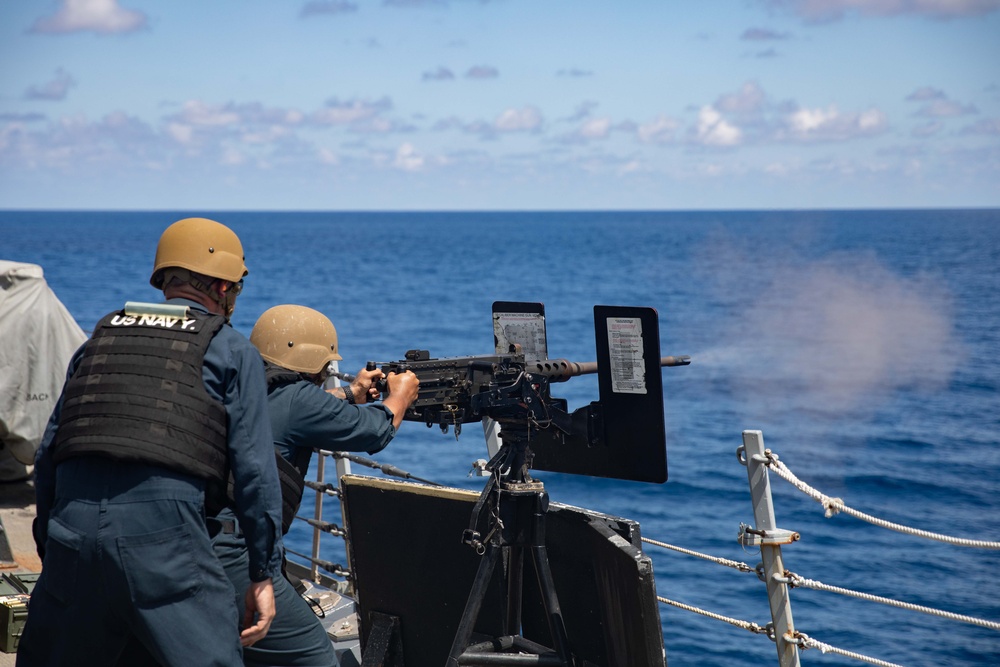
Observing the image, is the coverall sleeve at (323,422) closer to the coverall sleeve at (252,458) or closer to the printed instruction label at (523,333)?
the coverall sleeve at (252,458)

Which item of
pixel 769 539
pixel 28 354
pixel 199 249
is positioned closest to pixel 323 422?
pixel 199 249

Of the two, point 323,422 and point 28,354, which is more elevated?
point 28,354

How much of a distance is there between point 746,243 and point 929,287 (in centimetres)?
7570

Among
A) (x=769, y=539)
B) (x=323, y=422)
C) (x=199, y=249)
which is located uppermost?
(x=199, y=249)

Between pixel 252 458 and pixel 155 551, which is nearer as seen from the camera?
pixel 155 551

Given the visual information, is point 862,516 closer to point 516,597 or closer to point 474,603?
point 516,597

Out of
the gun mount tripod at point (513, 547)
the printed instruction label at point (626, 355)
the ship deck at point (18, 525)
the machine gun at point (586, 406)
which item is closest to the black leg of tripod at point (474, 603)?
the gun mount tripod at point (513, 547)

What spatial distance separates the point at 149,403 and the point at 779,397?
32792 mm

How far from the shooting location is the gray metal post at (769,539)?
14.7 ft

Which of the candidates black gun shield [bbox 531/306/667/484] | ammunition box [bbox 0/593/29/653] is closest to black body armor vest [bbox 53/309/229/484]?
black gun shield [bbox 531/306/667/484]

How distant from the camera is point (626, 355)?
4.38 metres

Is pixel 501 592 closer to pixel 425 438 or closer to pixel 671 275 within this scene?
pixel 425 438

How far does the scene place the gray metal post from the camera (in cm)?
448

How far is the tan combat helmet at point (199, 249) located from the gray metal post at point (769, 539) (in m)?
2.06
